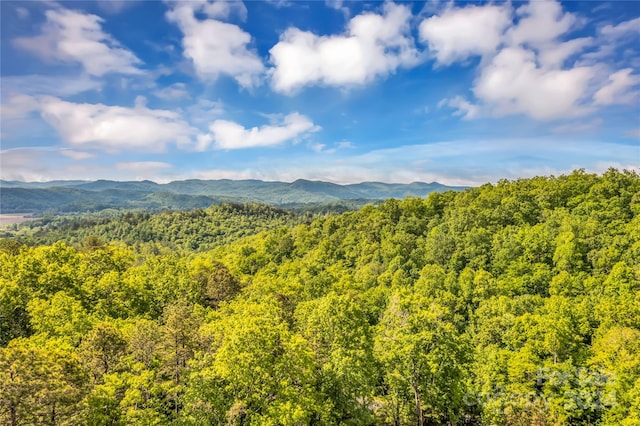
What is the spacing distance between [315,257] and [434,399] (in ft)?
241

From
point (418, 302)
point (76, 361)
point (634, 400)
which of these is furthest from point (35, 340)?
point (634, 400)

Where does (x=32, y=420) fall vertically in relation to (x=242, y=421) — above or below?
above

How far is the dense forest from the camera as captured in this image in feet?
71.5

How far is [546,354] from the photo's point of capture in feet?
129

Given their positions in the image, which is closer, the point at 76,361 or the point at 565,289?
the point at 76,361

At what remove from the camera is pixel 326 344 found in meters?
29.9

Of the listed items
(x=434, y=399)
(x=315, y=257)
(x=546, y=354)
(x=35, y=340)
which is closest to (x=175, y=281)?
(x=35, y=340)

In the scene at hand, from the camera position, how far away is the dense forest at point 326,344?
21797mm

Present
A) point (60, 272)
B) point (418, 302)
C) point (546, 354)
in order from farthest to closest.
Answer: point (60, 272) → point (546, 354) → point (418, 302)

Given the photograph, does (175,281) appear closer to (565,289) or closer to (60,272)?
(60,272)

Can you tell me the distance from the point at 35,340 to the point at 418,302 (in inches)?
1178

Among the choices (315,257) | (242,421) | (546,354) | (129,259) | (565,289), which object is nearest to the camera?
(242,421)

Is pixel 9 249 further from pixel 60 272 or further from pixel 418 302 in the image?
pixel 418 302

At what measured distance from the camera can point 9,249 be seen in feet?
193
